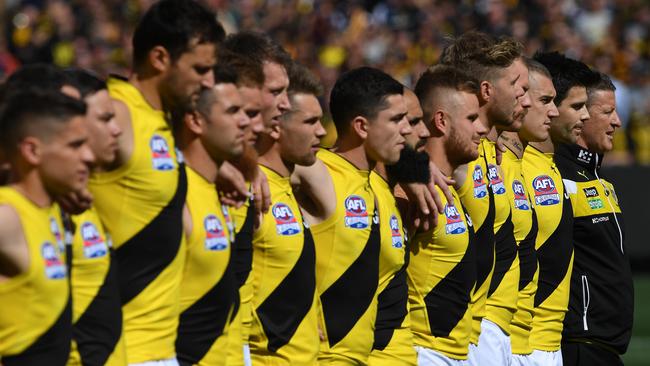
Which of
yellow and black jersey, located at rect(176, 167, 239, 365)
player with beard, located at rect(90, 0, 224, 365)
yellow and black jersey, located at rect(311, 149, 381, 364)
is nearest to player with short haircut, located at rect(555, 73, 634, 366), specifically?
yellow and black jersey, located at rect(311, 149, 381, 364)

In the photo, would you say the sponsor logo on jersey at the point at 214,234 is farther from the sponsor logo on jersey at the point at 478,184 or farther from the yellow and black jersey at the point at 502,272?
the yellow and black jersey at the point at 502,272

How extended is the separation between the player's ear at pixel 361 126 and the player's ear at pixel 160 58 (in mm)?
1826

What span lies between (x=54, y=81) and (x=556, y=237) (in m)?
4.82

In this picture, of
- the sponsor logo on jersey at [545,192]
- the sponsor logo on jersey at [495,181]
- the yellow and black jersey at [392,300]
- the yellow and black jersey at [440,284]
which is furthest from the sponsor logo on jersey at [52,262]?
the sponsor logo on jersey at [545,192]

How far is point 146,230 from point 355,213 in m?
1.76

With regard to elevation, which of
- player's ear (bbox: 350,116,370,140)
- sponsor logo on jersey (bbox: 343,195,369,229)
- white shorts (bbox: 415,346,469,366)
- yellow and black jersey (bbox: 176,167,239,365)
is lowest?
white shorts (bbox: 415,346,469,366)

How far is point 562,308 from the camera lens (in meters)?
9.48

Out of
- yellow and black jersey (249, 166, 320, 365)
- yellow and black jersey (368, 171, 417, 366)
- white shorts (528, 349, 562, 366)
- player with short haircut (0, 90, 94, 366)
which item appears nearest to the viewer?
player with short haircut (0, 90, 94, 366)

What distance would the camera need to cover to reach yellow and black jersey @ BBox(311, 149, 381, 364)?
24.4 ft

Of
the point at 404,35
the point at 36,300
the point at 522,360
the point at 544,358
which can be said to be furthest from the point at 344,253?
the point at 404,35

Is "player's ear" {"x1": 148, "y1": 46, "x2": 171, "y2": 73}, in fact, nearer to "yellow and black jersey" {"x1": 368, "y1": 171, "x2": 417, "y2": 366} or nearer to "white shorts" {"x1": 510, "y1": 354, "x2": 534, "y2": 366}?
"yellow and black jersey" {"x1": 368, "y1": 171, "x2": 417, "y2": 366}

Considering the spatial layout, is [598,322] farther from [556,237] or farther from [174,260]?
[174,260]

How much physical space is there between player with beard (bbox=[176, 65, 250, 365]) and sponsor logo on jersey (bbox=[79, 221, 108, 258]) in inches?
22.7

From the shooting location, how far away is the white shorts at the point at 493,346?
28.8 ft
